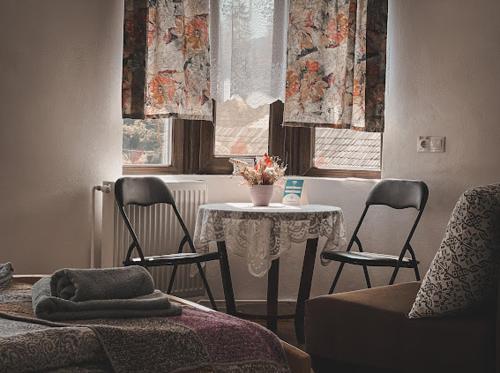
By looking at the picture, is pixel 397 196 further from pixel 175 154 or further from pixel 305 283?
pixel 175 154

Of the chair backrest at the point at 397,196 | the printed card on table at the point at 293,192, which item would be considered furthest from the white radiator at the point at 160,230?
the chair backrest at the point at 397,196

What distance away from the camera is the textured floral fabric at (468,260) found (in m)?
2.68

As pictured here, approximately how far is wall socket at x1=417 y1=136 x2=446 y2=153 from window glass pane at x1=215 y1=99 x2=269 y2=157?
109 centimetres

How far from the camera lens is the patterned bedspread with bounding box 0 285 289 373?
1.67 m

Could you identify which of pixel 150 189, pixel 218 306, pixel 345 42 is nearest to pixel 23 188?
pixel 150 189

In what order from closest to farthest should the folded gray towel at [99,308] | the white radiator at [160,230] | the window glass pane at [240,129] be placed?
the folded gray towel at [99,308] → the white radiator at [160,230] → the window glass pane at [240,129]

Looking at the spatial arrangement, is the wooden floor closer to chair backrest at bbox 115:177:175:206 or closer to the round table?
the round table

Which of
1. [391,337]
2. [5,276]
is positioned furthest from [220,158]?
[5,276]

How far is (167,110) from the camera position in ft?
16.2

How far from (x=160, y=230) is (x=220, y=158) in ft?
2.43

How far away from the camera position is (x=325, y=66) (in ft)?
16.9

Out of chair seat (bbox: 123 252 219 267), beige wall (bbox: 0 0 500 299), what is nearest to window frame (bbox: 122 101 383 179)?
beige wall (bbox: 0 0 500 299)

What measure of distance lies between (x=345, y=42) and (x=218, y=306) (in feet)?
6.20

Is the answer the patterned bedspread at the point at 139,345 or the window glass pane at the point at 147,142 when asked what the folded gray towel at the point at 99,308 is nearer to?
the patterned bedspread at the point at 139,345
